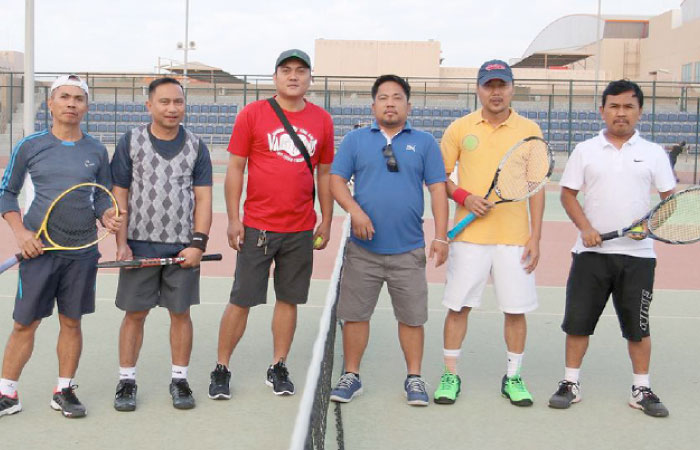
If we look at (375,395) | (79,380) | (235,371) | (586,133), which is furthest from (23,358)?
(586,133)

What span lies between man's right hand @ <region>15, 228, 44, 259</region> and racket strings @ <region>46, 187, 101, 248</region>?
0.07m

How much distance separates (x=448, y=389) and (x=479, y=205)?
1.00 metres

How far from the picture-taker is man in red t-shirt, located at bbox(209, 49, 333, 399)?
4605 mm

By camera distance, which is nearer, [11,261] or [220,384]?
[11,261]

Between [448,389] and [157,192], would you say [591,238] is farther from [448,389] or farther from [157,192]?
[157,192]

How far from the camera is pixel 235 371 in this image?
204 inches

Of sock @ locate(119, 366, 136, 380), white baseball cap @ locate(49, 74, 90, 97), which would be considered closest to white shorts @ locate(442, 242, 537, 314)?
sock @ locate(119, 366, 136, 380)

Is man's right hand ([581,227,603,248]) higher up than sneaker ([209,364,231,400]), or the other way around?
man's right hand ([581,227,603,248])

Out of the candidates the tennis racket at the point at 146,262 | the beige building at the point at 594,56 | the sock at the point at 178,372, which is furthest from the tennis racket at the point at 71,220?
the beige building at the point at 594,56

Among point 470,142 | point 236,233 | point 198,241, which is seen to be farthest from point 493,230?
point 198,241

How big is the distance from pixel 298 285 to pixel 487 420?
125 cm

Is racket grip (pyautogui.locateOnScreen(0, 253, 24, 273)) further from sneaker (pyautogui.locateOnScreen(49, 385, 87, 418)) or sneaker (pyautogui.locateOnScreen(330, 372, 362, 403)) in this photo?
sneaker (pyautogui.locateOnScreen(330, 372, 362, 403))

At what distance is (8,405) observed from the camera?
14.1ft

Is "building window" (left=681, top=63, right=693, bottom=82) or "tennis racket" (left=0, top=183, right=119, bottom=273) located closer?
"tennis racket" (left=0, top=183, right=119, bottom=273)
